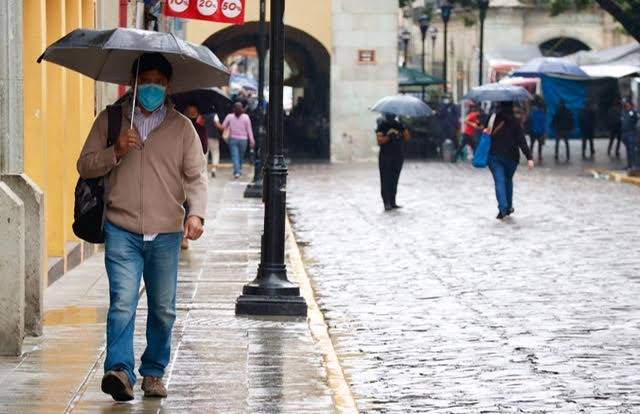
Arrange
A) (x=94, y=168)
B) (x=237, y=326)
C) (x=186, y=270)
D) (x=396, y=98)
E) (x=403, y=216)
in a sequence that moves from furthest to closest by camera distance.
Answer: (x=396, y=98), (x=403, y=216), (x=186, y=270), (x=237, y=326), (x=94, y=168)

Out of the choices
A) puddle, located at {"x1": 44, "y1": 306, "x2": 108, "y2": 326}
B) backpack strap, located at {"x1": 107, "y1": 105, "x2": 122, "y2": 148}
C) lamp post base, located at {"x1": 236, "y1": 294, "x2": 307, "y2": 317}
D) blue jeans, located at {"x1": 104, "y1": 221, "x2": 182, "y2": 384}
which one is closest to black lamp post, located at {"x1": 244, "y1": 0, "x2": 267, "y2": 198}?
puddle, located at {"x1": 44, "y1": 306, "x2": 108, "y2": 326}

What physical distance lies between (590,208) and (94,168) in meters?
18.7

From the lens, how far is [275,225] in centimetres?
1348

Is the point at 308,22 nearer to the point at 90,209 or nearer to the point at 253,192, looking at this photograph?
the point at 253,192

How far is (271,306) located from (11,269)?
2965mm

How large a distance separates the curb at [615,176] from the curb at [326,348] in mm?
18764

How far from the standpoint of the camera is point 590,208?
88.3ft

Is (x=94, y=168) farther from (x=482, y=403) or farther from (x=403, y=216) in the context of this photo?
(x=403, y=216)

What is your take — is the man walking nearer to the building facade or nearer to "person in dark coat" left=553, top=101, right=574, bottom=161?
"person in dark coat" left=553, top=101, right=574, bottom=161

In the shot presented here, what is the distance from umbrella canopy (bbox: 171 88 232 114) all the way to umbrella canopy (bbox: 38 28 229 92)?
6555mm

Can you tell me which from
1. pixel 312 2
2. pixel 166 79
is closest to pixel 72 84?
pixel 166 79

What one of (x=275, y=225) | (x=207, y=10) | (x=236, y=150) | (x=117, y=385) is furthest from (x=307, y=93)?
(x=117, y=385)

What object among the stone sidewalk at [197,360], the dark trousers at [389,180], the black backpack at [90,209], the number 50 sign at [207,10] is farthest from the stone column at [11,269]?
the dark trousers at [389,180]

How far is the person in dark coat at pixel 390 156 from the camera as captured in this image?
26.6 m
